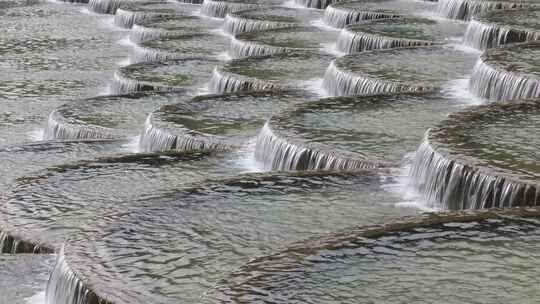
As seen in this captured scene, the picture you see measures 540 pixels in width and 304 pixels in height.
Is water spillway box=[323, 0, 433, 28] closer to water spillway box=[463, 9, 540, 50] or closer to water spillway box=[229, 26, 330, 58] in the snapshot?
water spillway box=[229, 26, 330, 58]

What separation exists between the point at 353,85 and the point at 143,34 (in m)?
12.6

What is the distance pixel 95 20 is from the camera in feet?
121

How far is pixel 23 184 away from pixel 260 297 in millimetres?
6796

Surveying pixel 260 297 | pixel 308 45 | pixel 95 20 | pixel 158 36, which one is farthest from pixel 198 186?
pixel 95 20

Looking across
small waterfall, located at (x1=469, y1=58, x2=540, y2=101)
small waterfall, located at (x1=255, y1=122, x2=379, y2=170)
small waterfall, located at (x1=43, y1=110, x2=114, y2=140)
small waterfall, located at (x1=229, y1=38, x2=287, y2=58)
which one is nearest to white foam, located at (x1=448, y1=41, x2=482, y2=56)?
small waterfall, located at (x1=229, y1=38, x2=287, y2=58)

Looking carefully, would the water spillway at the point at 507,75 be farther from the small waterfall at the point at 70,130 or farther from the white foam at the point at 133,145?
the small waterfall at the point at 70,130

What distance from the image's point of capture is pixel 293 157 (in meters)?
15.0

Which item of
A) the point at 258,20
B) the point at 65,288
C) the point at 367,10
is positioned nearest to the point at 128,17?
the point at 258,20

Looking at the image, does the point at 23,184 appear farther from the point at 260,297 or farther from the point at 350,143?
the point at 260,297

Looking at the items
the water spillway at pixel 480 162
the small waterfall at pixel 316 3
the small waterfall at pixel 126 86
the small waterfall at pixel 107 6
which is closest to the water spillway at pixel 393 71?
the water spillway at pixel 480 162

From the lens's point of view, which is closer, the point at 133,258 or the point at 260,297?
the point at 260,297

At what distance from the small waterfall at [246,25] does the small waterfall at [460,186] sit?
1493 cm

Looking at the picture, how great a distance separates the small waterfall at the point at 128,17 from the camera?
34094mm

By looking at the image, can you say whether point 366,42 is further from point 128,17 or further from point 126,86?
point 128,17
